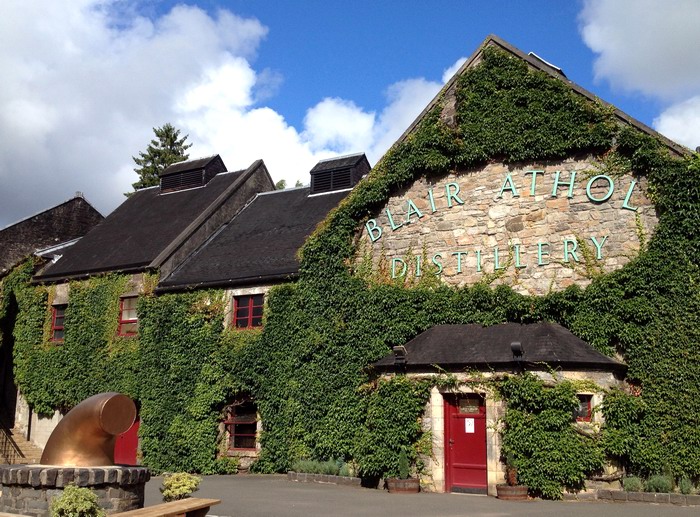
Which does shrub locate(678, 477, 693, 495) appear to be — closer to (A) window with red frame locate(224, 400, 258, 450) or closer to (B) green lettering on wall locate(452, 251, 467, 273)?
(B) green lettering on wall locate(452, 251, 467, 273)

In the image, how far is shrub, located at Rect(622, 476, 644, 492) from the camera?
14352mm

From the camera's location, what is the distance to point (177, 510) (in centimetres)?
971

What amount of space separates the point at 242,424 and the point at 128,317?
6.01 metres

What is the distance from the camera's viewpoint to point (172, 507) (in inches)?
392

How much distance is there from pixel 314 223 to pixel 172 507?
14.6 m

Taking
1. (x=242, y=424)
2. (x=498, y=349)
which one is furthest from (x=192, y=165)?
(x=498, y=349)

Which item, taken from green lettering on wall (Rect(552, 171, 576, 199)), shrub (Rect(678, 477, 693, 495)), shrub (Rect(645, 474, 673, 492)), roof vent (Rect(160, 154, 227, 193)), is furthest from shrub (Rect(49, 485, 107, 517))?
roof vent (Rect(160, 154, 227, 193))

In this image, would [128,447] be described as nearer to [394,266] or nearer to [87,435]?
[394,266]

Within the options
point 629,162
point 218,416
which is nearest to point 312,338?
point 218,416

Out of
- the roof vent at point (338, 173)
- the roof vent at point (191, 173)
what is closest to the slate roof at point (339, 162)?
the roof vent at point (338, 173)

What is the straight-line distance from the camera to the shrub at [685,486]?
14219mm

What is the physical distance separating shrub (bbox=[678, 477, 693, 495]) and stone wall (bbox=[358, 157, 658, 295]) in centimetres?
470

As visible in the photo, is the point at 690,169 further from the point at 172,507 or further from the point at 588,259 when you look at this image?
the point at 172,507

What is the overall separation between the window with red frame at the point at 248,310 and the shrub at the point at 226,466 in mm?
3906
